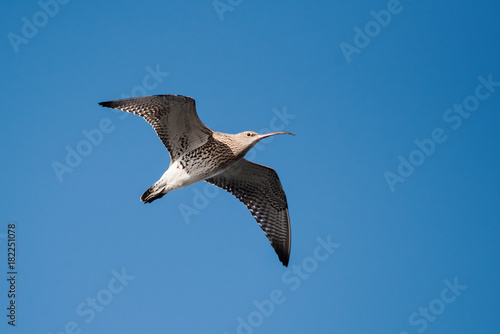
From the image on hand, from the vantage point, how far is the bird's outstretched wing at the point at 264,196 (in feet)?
35.7

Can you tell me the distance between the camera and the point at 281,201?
1113 centimetres

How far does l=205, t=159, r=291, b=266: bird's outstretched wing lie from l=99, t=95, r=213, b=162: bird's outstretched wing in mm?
1214

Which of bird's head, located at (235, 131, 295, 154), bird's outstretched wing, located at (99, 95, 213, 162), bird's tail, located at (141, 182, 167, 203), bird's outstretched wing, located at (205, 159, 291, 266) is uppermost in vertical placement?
bird's outstretched wing, located at (99, 95, 213, 162)

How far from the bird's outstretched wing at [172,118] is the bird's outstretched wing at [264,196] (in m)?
1.21

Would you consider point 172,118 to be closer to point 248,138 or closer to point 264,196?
point 248,138

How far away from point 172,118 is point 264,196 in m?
2.69

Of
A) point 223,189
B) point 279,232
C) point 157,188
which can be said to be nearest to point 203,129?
point 157,188

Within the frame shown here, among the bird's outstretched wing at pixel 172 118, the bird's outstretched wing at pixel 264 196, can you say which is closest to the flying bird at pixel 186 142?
the bird's outstretched wing at pixel 172 118

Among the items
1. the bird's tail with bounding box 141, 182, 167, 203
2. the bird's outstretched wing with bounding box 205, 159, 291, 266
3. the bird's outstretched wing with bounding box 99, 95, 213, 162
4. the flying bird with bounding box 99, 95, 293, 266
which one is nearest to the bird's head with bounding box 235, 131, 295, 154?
the flying bird with bounding box 99, 95, 293, 266

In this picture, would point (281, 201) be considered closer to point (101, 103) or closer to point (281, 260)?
point (281, 260)

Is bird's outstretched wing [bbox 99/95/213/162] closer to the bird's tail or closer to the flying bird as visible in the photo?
the flying bird

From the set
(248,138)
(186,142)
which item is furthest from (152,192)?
(248,138)

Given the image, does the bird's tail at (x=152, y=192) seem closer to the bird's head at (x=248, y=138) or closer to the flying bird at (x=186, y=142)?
the flying bird at (x=186, y=142)

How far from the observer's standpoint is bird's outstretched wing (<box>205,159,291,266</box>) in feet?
35.7
